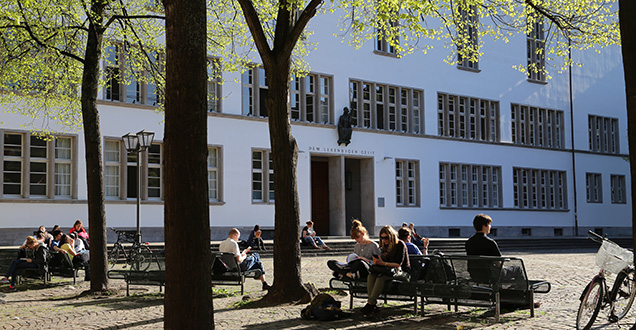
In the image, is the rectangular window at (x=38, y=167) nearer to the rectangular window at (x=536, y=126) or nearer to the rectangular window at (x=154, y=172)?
the rectangular window at (x=154, y=172)

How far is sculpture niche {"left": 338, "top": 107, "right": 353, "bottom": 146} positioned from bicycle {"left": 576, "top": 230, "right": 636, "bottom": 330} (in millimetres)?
24497

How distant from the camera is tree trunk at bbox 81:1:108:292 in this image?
45.6ft

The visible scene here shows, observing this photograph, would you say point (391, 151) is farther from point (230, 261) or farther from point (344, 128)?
point (230, 261)

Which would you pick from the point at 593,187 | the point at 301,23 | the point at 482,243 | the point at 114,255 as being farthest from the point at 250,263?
the point at 593,187

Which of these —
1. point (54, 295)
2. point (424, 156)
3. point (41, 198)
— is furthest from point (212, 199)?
point (54, 295)

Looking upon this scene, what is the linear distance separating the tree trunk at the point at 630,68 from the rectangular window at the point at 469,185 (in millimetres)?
30240

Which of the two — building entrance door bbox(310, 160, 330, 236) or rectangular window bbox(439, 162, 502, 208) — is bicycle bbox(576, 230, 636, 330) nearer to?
building entrance door bbox(310, 160, 330, 236)

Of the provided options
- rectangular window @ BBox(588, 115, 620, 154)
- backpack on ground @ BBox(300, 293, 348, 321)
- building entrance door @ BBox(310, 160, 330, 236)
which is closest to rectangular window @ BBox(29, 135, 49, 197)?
building entrance door @ BBox(310, 160, 330, 236)

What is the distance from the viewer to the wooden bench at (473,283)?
9.67 m

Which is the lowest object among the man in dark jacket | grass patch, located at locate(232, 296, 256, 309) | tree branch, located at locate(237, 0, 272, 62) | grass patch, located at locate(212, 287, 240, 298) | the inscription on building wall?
grass patch, located at locate(212, 287, 240, 298)

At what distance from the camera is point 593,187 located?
45.5 m

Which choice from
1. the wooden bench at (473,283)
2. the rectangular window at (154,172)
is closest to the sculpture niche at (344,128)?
the rectangular window at (154,172)

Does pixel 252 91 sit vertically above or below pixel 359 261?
above

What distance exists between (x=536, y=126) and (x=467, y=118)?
17.7 ft
